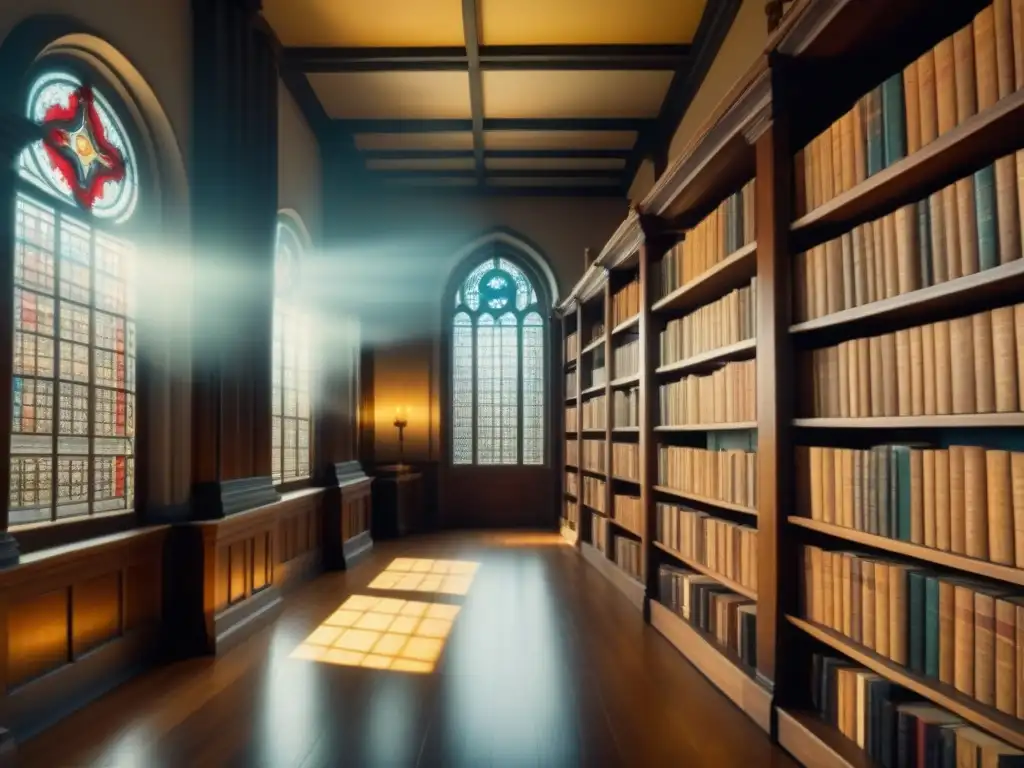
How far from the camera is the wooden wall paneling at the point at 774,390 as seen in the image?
281cm

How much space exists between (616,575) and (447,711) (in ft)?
9.45

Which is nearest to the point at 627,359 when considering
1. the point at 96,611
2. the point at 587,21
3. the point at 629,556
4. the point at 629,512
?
the point at 629,512

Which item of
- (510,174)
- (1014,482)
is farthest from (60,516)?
(510,174)

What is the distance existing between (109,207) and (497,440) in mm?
6339

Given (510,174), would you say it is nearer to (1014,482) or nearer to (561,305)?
(561,305)

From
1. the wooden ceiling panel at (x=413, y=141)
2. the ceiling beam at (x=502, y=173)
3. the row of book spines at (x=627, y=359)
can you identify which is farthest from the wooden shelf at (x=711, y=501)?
the ceiling beam at (x=502, y=173)

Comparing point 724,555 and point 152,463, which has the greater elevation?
point 152,463

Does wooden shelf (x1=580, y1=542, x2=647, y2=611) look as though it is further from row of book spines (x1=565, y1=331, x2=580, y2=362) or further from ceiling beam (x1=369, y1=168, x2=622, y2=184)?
ceiling beam (x1=369, y1=168, x2=622, y2=184)

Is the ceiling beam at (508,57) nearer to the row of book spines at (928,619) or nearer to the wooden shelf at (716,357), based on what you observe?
the wooden shelf at (716,357)

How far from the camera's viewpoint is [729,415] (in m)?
3.54

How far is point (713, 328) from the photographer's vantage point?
12.4ft

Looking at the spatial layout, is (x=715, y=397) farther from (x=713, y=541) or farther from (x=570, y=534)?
(x=570, y=534)

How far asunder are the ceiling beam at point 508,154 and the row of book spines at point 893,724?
6423 mm

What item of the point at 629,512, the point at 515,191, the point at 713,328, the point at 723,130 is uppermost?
the point at 515,191
